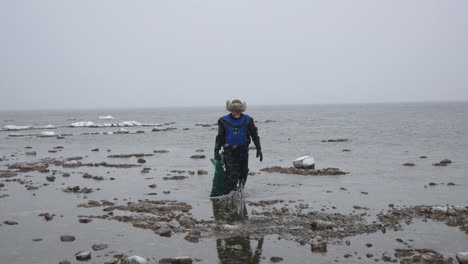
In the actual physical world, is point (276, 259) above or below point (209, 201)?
above

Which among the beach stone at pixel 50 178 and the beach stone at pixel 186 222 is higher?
the beach stone at pixel 186 222

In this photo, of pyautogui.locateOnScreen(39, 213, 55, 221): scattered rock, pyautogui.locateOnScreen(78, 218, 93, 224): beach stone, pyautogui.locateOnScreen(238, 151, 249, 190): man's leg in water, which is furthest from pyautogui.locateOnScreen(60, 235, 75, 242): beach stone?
pyautogui.locateOnScreen(238, 151, 249, 190): man's leg in water

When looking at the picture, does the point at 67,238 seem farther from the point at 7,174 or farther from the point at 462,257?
the point at 7,174

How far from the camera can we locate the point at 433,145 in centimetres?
3416

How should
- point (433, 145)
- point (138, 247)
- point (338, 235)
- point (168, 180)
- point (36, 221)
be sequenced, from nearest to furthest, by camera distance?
point (138, 247) → point (338, 235) → point (36, 221) → point (168, 180) → point (433, 145)

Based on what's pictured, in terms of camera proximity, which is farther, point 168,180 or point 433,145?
point 433,145

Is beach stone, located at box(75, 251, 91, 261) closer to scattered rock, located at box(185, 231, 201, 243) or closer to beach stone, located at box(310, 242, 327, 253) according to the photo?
scattered rock, located at box(185, 231, 201, 243)

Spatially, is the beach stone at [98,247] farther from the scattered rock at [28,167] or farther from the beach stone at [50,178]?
the scattered rock at [28,167]

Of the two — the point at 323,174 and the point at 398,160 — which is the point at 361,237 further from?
the point at 398,160

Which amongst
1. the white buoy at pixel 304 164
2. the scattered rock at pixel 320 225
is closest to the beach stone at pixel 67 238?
the scattered rock at pixel 320 225

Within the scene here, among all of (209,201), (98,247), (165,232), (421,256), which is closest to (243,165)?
(209,201)

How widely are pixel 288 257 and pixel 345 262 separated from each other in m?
0.95

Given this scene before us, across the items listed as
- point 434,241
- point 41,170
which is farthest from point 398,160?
point 41,170

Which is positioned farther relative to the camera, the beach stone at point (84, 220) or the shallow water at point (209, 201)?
the beach stone at point (84, 220)
